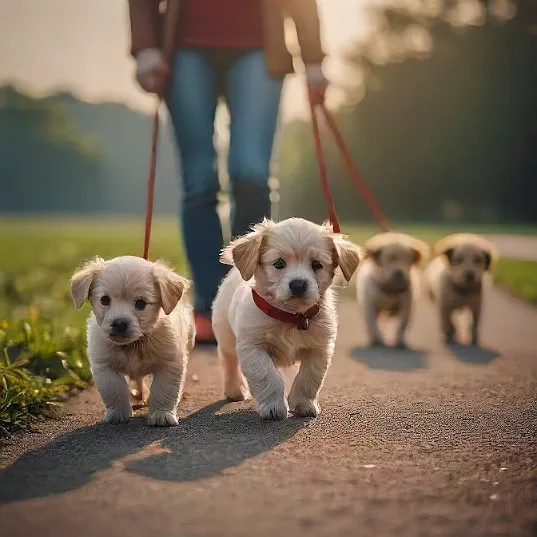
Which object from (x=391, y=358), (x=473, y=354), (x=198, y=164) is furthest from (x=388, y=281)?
(x=198, y=164)

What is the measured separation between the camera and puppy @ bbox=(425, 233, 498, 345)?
26.4 feet

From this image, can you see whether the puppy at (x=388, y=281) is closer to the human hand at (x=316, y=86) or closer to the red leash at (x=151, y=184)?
the human hand at (x=316, y=86)

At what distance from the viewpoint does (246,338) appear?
13.9 ft

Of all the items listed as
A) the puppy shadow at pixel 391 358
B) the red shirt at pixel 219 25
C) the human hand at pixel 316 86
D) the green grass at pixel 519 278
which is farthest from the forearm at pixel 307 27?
the green grass at pixel 519 278

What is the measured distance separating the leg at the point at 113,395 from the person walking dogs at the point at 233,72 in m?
2.15

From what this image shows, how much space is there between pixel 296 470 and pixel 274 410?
929 millimetres

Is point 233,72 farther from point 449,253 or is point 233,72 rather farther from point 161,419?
point 449,253

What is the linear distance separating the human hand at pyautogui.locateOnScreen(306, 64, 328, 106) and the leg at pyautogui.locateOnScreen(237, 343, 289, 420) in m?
2.21

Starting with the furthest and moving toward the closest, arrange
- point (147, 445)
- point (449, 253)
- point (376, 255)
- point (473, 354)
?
point (449, 253), point (376, 255), point (473, 354), point (147, 445)

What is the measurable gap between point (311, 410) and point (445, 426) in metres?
0.64

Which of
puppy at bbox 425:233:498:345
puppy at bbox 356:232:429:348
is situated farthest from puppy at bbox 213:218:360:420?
puppy at bbox 425:233:498:345

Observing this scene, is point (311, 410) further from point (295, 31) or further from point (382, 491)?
point (295, 31)

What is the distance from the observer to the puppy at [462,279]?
8047 mm

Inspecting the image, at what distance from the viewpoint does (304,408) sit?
424 cm
